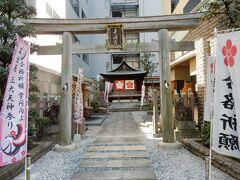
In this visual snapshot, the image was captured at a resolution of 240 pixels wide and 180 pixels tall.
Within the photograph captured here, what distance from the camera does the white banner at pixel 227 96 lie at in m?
4.36

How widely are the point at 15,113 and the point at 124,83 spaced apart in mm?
32706

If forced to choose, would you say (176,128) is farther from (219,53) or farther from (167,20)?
(219,53)

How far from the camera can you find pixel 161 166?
7.39 m

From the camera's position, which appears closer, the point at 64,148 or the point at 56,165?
the point at 56,165

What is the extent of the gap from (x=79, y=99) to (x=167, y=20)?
485 centimetres

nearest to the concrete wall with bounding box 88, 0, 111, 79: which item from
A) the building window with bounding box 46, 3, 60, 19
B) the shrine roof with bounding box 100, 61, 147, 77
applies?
the shrine roof with bounding box 100, 61, 147, 77

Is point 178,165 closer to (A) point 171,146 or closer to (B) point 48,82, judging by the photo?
(A) point 171,146

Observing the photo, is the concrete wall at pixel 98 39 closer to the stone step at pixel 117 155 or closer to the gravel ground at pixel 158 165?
the gravel ground at pixel 158 165

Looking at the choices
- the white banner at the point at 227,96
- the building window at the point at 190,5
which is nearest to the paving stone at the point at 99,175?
the white banner at the point at 227,96

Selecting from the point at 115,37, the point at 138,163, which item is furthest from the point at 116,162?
the point at 115,37

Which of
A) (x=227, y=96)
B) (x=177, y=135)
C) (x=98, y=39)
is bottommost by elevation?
(x=177, y=135)

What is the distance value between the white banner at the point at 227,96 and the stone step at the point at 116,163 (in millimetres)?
3160

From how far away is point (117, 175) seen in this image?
663 cm

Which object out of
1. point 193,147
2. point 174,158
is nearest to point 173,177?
point 174,158
